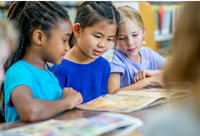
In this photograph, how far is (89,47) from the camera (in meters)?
1.27

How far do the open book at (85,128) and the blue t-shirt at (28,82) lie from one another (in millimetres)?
195

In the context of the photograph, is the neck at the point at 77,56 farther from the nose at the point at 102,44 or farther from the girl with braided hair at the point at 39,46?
the girl with braided hair at the point at 39,46

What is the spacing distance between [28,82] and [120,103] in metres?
0.34

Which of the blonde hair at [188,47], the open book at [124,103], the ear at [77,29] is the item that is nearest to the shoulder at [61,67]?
→ the ear at [77,29]

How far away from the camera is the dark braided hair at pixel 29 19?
93 cm

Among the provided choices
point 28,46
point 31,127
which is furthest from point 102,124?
point 28,46

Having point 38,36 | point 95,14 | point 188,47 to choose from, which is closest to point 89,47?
point 95,14

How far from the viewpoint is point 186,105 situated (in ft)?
1.21

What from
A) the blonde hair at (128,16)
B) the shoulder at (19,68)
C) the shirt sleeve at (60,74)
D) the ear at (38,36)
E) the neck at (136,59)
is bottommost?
the shirt sleeve at (60,74)

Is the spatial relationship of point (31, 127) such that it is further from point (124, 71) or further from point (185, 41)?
point (124, 71)

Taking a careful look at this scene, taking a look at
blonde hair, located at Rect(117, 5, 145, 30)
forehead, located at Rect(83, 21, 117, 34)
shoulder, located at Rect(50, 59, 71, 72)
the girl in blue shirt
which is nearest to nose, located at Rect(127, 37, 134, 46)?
the girl in blue shirt

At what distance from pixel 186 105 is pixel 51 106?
52 centimetres

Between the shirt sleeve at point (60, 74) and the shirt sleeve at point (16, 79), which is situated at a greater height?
the shirt sleeve at point (16, 79)

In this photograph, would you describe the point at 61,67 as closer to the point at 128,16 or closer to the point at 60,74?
the point at 60,74
